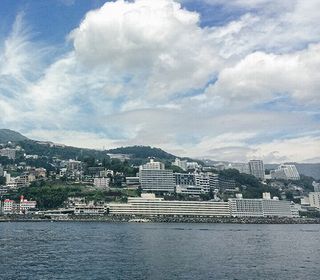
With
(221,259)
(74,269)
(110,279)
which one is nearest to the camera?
(110,279)

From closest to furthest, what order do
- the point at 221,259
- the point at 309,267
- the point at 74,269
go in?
the point at 74,269 → the point at 309,267 → the point at 221,259

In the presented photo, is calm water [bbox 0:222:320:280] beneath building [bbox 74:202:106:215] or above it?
beneath

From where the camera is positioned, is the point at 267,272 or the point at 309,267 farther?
the point at 309,267

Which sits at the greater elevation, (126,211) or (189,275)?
(126,211)

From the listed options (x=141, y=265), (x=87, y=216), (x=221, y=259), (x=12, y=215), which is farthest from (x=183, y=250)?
(x=12, y=215)

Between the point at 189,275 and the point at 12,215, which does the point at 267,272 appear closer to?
the point at 189,275

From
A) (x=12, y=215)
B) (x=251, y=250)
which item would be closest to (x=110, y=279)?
(x=251, y=250)

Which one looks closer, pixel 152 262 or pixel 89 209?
pixel 152 262

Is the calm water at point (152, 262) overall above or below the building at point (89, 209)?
below

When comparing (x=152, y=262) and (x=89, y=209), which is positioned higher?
(x=89, y=209)

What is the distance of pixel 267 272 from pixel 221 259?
9.82m

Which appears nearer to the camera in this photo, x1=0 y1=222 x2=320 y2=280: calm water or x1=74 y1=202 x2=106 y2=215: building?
x1=0 y1=222 x2=320 y2=280: calm water

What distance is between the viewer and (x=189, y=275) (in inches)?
1670

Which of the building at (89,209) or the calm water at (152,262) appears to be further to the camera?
the building at (89,209)
